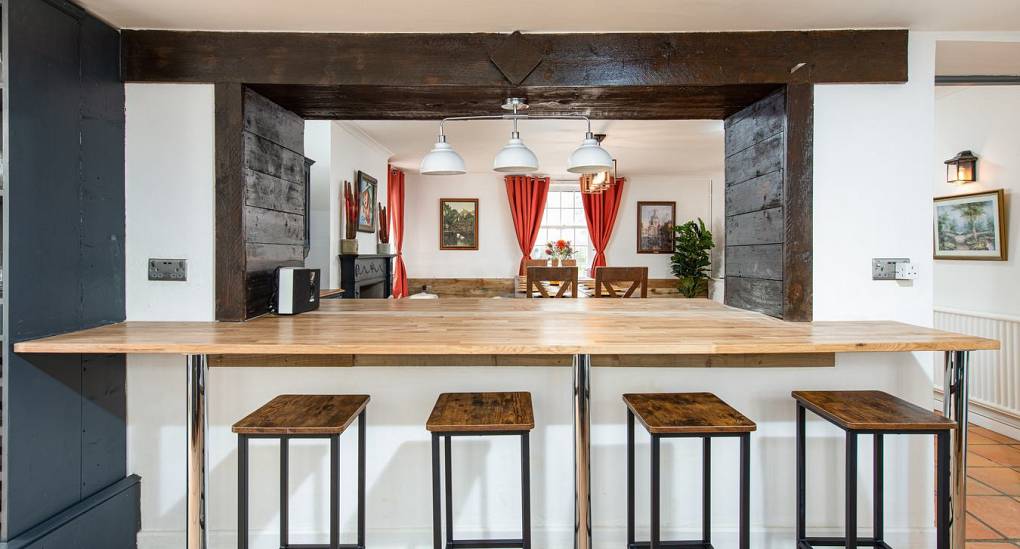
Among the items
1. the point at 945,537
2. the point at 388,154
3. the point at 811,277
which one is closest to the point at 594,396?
the point at 811,277

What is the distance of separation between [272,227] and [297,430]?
1105 mm

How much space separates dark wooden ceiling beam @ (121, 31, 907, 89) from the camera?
208 cm

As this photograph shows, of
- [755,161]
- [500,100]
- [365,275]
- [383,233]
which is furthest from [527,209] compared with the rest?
[755,161]

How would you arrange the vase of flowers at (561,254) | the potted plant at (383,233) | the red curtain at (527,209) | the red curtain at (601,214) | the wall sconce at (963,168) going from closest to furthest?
the wall sconce at (963,168), the potted plant at (383,233), the vase of flowers at (561,254), the red curtain at (527,209), the red curtain at (601,214)

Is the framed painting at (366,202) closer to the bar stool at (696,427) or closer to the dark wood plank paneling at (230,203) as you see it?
the dark wood plank paneling at (230,203)

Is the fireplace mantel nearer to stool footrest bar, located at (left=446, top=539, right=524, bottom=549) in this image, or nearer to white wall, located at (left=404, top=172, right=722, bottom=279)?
white wall, located at (left=404, top=172, right=722, bottom=279)

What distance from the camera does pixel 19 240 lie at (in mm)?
1650

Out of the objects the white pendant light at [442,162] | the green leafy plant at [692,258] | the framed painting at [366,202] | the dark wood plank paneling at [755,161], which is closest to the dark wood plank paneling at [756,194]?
the dark wood plank paneling at [755,161]

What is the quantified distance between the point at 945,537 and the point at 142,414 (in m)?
2.82

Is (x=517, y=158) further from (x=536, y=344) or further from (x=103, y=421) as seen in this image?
(x=103, y=421)

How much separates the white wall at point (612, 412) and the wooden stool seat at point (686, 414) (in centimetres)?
30

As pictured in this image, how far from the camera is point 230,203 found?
2.08 m

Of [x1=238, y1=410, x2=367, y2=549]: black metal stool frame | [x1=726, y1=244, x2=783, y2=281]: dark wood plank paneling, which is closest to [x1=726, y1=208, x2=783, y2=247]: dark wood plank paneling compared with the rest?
[x1=726, y1=244, x2=783, y2=281]: dark wood plank paneling

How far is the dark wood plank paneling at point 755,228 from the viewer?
7.02 ft
